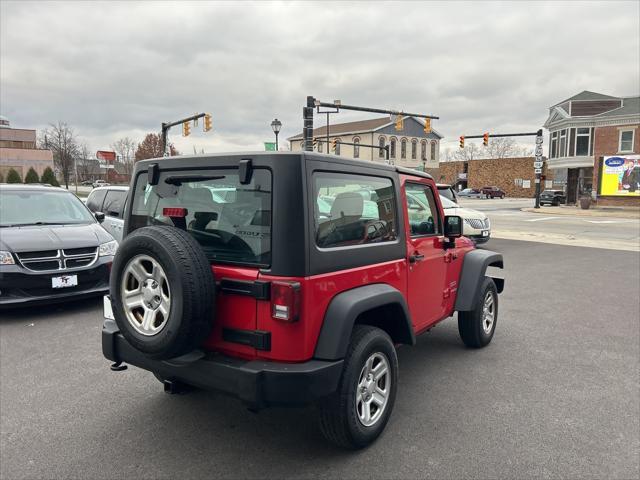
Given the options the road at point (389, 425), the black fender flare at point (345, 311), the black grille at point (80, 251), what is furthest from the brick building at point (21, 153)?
the black fender flare at point (345, 311)

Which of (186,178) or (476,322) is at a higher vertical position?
(186,178)

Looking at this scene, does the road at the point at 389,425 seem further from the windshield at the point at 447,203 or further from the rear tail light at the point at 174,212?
the windshield at the point at 447,203

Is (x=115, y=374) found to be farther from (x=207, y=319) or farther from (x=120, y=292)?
(x=207, y=319)

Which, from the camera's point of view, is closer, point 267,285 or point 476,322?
point 267,285

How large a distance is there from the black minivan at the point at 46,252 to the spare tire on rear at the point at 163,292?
3.63m

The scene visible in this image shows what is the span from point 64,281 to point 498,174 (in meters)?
67.6

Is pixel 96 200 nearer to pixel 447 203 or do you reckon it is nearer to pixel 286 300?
pixel 447 203

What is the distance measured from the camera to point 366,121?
7506 centimetres

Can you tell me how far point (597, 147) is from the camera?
38.2m

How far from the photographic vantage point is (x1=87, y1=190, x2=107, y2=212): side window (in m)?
10.8

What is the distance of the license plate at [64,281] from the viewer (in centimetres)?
590

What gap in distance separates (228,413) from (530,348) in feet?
10.9

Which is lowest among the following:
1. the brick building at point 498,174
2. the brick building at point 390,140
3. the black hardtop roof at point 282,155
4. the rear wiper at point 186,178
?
the rear wiper at point 186,178

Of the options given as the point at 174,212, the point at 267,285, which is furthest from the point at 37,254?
the point at 267,285
